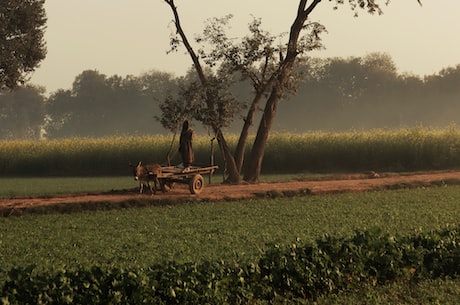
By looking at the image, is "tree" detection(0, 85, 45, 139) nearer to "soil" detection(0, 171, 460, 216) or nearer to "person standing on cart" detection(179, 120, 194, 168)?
"soil" detection(0, 171, 460, 216)

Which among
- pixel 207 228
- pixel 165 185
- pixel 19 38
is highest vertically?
pixel 19 38

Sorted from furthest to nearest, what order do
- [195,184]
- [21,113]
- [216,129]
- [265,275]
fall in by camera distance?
1. [21,113]
2. [216,129]
3. [195,184]
4. [265,275]

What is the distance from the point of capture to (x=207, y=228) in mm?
17219

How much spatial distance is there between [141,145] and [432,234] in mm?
36308

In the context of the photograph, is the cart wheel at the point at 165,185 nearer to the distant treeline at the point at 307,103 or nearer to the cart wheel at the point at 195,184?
Answer: the cart wheel at the point at 195,184

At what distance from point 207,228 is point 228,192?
8927 millimetres

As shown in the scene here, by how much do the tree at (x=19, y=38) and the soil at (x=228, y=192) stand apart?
18.2m

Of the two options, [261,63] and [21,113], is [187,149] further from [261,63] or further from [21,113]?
[21,113]

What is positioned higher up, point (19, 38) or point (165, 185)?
point (19, 38)

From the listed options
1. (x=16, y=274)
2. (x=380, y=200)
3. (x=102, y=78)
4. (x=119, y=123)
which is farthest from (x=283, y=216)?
(x=102, y=78)

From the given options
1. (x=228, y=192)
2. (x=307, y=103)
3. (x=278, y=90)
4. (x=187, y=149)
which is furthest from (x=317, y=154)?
(x=307, y=103)

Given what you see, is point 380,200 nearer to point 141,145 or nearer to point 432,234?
point 432,234

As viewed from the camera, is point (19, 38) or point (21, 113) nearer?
point (19, 38)

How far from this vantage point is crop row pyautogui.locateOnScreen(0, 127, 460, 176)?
1705 inches
